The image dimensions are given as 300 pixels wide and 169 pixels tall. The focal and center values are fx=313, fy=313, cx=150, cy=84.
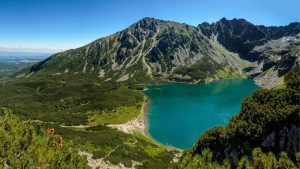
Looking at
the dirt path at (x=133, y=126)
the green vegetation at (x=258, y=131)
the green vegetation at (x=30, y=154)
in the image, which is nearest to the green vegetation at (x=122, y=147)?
the dirt path at (x=133, y=126)

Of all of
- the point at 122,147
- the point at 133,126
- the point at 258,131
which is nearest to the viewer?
the point at 258,131

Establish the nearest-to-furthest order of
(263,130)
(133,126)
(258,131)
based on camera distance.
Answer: (263,130) < (258,131) < (133,126)

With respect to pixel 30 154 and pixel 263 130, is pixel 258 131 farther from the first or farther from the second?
pixel 30 154

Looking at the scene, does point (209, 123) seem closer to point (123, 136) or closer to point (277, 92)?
point (123, 136)

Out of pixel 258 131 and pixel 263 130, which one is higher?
pixel 263 130

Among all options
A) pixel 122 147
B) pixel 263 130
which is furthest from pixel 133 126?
pixel 263 130

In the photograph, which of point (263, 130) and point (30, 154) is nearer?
point (30, 154)

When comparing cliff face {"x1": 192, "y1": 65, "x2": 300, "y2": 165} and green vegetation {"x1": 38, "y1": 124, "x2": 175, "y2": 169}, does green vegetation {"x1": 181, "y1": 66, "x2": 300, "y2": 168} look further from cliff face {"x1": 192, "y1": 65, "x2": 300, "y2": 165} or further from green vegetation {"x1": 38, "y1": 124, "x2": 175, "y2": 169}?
green vegetation {"x1": 38, "y1": 124, "x2": 175, "y2": 169}

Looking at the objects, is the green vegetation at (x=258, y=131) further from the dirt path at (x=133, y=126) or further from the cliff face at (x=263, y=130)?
the dirt path at (x=133, y=126)

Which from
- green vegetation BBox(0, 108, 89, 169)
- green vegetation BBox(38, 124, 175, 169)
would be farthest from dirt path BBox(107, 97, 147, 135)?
green vegetation BBox(0, 108, 89, 169)
